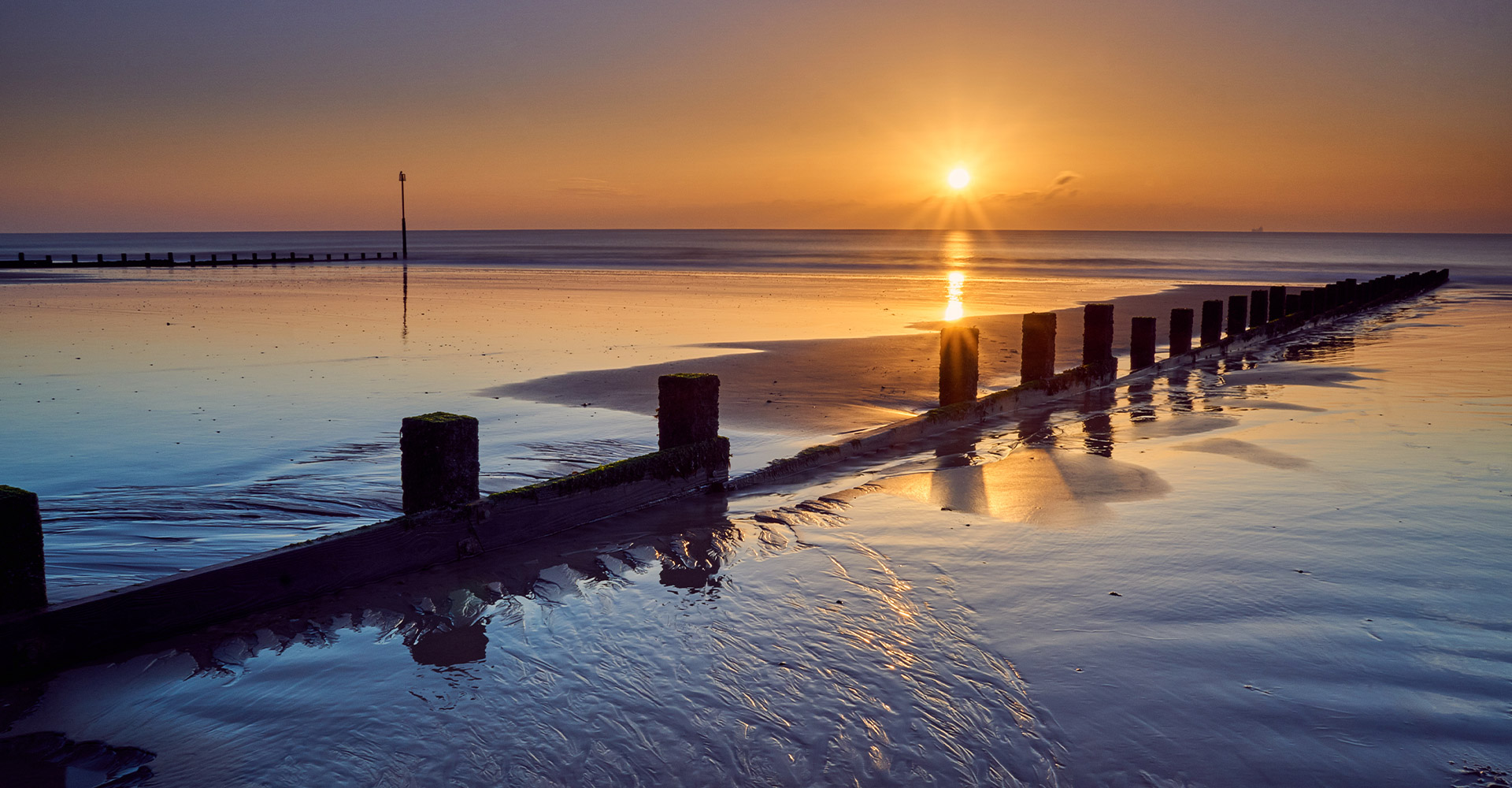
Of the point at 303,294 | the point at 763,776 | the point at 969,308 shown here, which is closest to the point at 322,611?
the point at 763,776

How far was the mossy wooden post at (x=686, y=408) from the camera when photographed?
609 centimetres

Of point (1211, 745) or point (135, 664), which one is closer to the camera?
point (1211, 745)

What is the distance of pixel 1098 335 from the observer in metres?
11.4

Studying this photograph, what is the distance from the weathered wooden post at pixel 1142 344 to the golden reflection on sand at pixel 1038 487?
547cm

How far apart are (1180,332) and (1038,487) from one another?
8.82m

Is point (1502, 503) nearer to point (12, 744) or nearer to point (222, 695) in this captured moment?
point (222, 695)

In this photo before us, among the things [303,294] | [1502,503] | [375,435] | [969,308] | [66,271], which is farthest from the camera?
[66,271]

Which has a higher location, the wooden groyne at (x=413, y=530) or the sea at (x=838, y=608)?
the wooden groyne at (x=413, y=530)

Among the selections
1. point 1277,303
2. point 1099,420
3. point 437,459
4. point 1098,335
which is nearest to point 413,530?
point 437,459

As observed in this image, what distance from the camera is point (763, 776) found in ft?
10.6

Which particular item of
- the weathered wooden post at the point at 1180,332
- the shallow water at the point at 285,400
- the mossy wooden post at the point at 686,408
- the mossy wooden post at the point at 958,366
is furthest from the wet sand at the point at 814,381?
the mossy wooden post at the point at 686,408

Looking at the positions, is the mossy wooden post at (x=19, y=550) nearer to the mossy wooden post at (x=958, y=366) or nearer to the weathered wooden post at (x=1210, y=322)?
the mossy wooden post at (x=958, y=366)

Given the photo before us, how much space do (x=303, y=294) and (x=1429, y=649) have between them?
29.7 metres

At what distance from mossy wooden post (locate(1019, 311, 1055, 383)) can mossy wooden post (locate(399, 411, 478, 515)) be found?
6914 mm
